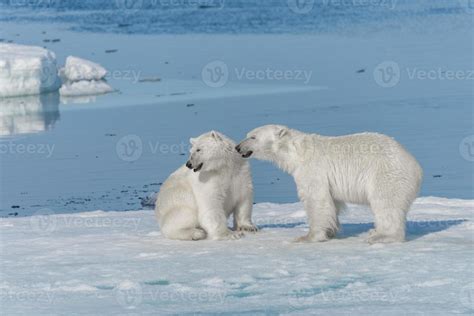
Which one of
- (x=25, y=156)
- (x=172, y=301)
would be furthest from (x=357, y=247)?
(x=25, y=156)

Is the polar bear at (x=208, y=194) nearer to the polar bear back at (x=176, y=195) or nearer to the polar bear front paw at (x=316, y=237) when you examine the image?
the polar bear back at (x=176, y=195)

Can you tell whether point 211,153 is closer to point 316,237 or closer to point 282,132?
point 282,132

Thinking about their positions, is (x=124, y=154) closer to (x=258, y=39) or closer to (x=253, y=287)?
(x=253, y=287)

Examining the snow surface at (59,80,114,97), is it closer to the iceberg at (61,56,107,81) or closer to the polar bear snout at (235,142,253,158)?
the iceberg at (61,56,107,81)

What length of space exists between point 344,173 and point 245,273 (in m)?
1.25

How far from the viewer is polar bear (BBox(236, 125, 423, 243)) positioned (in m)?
7.16

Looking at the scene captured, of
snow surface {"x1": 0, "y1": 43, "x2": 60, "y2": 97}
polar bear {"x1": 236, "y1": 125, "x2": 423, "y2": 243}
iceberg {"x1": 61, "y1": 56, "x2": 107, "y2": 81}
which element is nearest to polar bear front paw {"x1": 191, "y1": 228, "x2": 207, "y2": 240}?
polar bear {"x1": 236, "y1": 125, "x2": 423, "y2": 243}

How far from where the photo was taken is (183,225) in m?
7.83

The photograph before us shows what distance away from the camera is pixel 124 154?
52.4ft

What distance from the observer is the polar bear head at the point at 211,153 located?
7613mm

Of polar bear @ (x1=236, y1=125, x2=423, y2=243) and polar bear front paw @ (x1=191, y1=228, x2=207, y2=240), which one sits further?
polar bear front paw @ (x1=191, y1=228, x2=207, y2=240)

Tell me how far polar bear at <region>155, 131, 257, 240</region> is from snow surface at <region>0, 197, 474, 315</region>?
0.44ft

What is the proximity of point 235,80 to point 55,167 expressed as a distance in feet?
25.5

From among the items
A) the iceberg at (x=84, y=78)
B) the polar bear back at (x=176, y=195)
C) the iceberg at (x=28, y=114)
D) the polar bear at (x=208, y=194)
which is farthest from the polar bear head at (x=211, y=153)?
the iceberg at (x=84, y=78)
